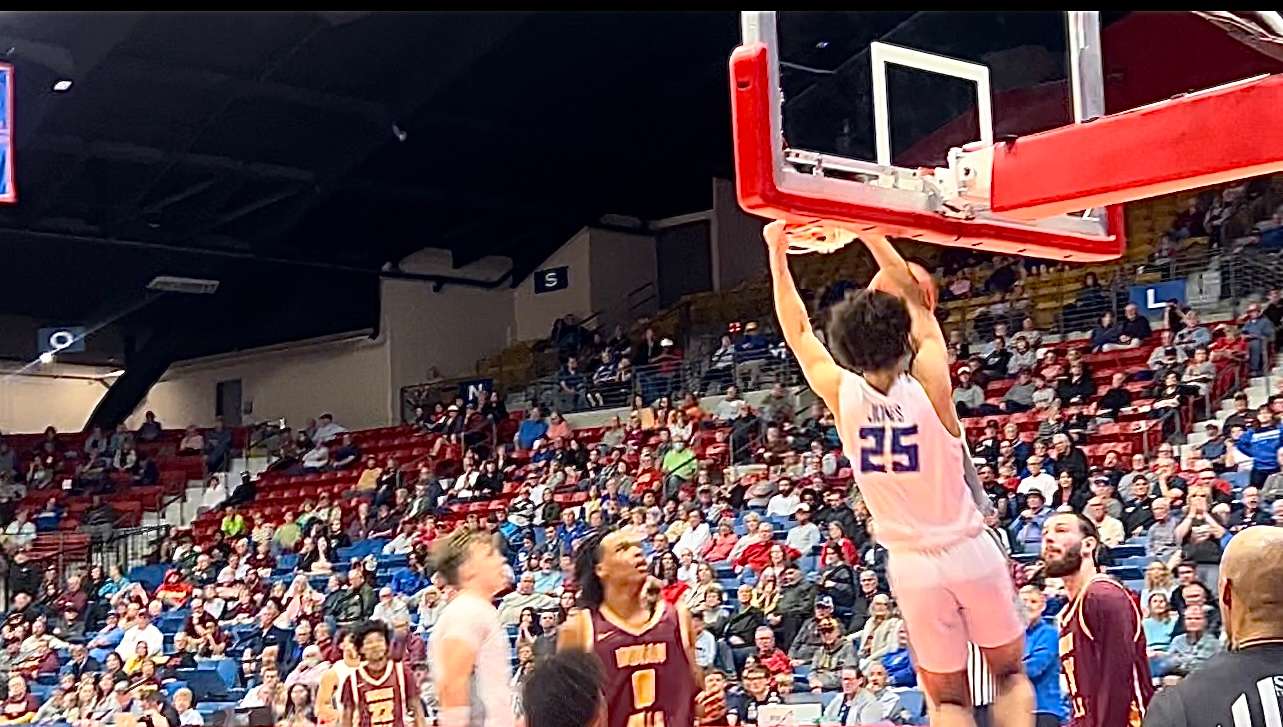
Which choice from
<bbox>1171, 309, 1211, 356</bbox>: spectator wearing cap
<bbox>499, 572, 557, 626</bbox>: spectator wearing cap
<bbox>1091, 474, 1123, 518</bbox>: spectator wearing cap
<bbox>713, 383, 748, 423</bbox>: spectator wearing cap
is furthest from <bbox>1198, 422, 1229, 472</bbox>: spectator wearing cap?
<bbox>713, 383, 748, 423</bbox>: spectator wearing cap

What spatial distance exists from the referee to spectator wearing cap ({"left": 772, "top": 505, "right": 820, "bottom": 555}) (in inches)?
391

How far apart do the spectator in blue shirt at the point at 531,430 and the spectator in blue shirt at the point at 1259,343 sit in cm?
876

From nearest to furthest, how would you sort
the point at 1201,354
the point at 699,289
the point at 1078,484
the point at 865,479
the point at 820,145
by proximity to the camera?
the point at 865,479 → the point at 820,145 → the point at 1078,484 → the point at 1201,354 → the point at 699,289

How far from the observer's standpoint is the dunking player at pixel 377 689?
24.6 ft

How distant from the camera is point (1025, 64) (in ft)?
18.1

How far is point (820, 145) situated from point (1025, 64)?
3.03 feet

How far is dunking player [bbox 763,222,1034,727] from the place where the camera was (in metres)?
4.45

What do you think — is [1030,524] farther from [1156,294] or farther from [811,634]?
[1156,294]

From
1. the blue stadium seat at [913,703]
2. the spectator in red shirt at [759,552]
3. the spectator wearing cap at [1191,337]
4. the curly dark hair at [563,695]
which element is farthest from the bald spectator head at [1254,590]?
the spectator wearing cap at [1191,337]

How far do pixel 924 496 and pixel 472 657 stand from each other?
79.3 inches

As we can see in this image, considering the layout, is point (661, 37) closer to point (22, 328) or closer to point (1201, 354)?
point (1201, 354)

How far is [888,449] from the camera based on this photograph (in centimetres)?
447

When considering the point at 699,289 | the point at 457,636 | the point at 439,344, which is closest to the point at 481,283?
the point at 439,344

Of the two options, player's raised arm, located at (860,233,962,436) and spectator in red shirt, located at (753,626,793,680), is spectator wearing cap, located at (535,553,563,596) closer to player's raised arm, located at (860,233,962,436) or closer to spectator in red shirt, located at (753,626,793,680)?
spectator in red shirt, located at (753,626,793,680)
